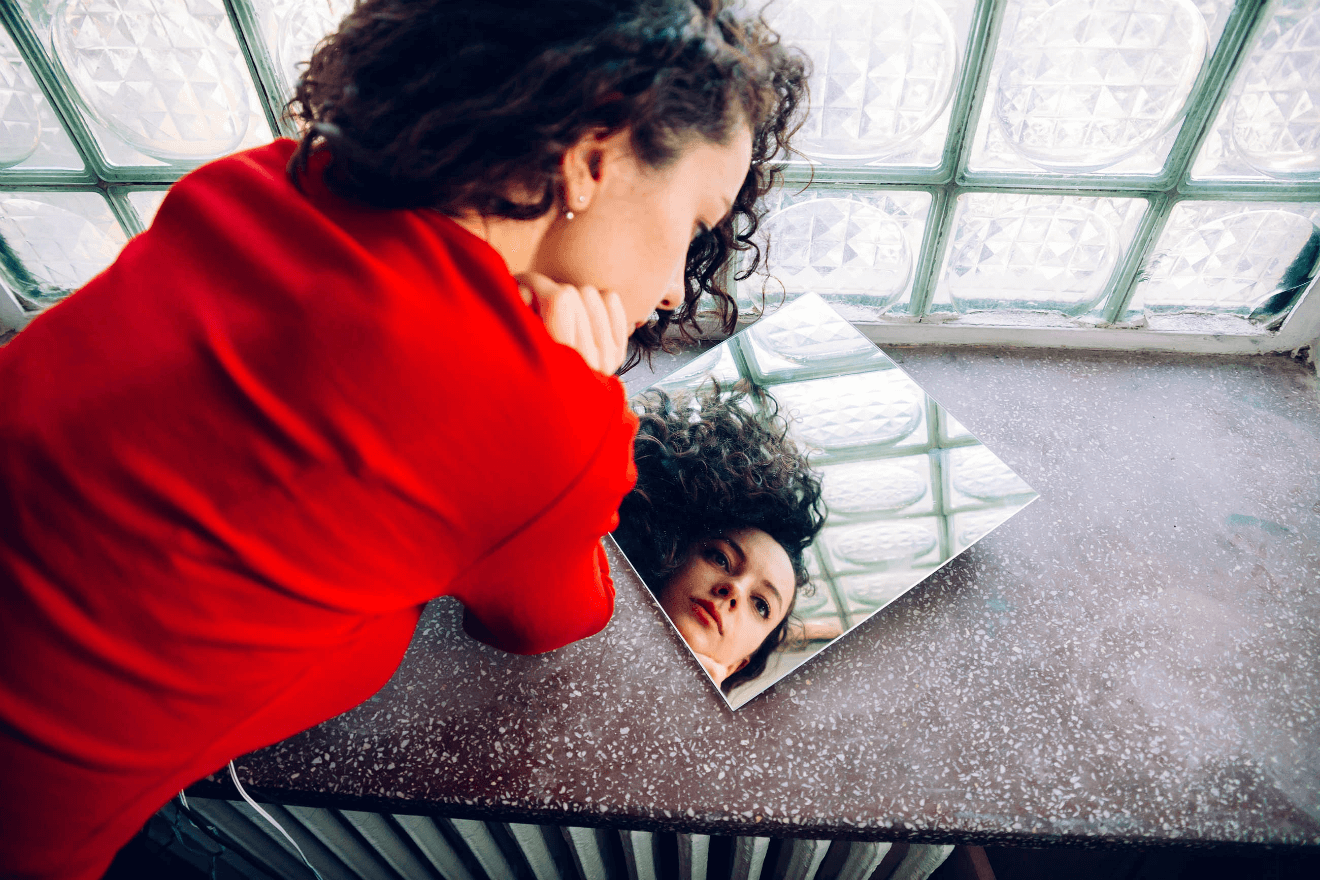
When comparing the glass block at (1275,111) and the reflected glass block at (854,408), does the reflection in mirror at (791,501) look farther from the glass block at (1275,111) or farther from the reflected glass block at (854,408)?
the glass block at (1275,111)

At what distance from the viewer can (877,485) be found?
2.66 feet

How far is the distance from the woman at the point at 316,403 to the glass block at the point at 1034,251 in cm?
60

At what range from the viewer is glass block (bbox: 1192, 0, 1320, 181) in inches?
29.1

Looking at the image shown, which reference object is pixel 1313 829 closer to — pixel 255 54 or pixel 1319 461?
pixel 1319 461

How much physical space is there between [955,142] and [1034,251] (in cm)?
22

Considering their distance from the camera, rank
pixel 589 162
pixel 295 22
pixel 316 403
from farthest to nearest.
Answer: pixel 295 22 → pixel 589 162 → pixel 316 403

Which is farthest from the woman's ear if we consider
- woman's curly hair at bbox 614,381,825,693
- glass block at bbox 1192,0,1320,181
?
glass block at bbox 1192,0,1320,181

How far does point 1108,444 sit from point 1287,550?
0.70 feet

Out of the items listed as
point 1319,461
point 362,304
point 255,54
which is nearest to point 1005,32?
point 1319,461

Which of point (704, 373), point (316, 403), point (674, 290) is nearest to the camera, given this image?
point (316, 403)

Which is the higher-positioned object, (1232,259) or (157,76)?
(157,76)

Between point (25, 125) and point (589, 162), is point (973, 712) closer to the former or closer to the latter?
point (589, 162)

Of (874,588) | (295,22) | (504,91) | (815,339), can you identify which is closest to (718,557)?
(874,588)

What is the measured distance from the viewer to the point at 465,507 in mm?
439
